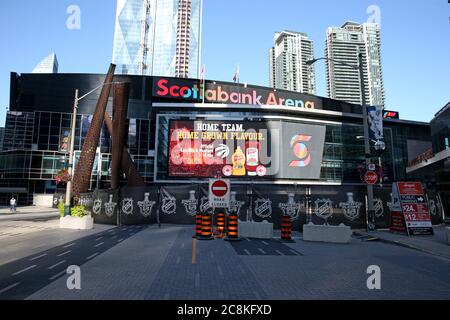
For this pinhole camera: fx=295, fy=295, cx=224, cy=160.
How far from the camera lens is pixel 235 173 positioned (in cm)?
5078

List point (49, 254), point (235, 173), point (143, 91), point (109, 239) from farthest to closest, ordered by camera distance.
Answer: point (143, 91) → point (235, 173) → point (109, 239) → point (49, 254)

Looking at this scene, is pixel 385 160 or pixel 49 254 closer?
pixel 49 254

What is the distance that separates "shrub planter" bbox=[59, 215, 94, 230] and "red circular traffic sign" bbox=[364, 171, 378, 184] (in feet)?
60.9

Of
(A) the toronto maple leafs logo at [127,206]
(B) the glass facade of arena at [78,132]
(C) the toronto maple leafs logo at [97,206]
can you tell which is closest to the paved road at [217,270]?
(A) the toronto maple leafs logo at [127,206]

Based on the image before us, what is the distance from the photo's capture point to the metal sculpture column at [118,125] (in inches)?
1283

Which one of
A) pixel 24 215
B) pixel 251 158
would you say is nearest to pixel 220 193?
pixel 24 215

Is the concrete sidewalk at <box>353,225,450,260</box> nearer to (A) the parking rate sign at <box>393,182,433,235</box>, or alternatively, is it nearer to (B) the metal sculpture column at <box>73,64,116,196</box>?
(A) the parking rate sign at <box>393,182,433,235</box>

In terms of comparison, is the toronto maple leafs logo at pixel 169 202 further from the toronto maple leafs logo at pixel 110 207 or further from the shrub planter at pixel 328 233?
the shrub planter at pixel 328 233

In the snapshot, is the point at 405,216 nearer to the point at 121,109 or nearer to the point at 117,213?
the point at 117,213

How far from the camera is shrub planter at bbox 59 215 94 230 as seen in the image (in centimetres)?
2036

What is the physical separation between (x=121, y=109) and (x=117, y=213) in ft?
46.7

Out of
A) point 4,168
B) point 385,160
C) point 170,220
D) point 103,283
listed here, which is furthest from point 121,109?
point 385,160

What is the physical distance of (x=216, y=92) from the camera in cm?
6262

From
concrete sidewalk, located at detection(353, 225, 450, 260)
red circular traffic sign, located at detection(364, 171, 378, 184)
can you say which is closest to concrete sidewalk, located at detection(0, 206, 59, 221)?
red circular traffic sign, located at detection(364, 171, 378, 184)
